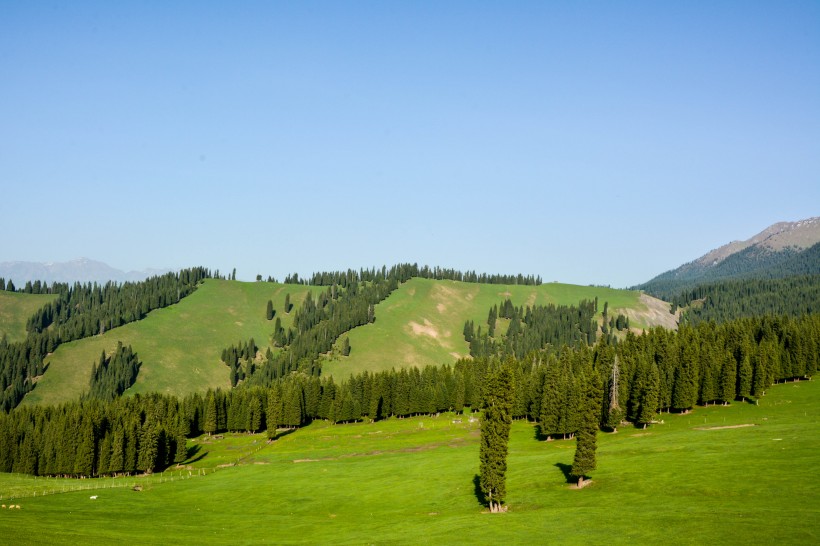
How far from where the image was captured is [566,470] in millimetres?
90875

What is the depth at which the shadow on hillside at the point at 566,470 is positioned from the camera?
85825 millimetres

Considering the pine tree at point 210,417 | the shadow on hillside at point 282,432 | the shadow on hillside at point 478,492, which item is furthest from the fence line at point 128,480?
the shadow on hillside at point 478,492

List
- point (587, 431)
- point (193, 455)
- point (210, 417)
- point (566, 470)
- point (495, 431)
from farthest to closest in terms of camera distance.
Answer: point (210, 417), point (193, 455), point (566, 470), point (587, 431), point (495, 431)

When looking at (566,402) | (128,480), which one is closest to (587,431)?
(566,402)

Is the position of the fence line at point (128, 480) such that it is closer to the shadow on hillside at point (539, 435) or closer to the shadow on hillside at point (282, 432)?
the shadow on hillside at point (282, 432)

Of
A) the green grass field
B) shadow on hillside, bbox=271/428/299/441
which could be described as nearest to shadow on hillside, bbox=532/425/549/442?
the green grass field

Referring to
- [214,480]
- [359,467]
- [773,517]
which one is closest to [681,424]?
[359,467]

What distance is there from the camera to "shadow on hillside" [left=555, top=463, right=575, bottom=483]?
85.8 meters

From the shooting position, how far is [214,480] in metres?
113

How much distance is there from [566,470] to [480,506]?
17.3 m

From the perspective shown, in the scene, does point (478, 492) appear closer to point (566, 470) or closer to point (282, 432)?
point (566, 470)

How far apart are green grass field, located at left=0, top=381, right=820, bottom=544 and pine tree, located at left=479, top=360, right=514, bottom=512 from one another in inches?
108

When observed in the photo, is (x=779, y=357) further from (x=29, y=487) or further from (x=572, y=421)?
(x=29, y=487)

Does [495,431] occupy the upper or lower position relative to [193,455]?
upper
